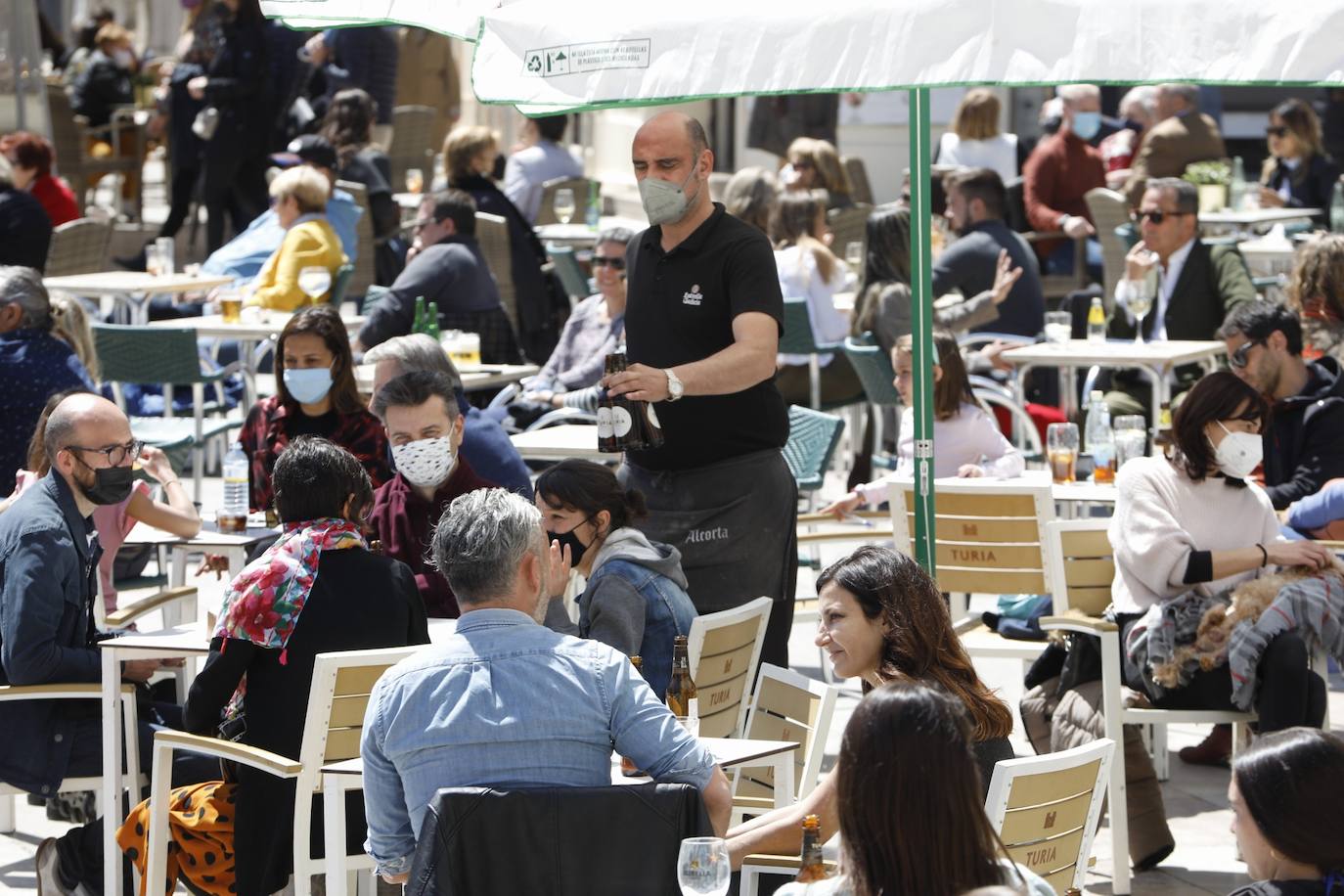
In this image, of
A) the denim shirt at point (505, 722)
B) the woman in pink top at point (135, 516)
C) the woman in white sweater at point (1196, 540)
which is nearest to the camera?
the denim shirt at point (505, 722)

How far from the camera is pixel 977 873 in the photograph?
2818 millimetres

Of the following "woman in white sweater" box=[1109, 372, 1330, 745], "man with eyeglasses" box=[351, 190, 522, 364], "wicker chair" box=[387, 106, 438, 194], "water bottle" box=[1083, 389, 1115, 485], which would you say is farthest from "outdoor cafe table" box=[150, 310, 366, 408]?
"wicker chair" box=[387, 106, 438, 194]

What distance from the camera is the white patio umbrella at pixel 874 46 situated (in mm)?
4023

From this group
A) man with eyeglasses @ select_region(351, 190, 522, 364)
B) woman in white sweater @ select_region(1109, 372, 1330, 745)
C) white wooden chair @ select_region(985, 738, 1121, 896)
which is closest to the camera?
white wooden chair @ select_region(985, 738, 1121, 896)

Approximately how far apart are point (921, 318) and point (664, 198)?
0.81 m

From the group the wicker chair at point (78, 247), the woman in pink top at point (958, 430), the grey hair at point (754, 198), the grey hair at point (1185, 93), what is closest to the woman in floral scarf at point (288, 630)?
the woman in pink top at point (958, 430)

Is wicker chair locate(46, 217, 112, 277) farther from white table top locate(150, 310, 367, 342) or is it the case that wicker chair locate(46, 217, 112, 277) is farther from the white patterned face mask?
the white patterned face mask

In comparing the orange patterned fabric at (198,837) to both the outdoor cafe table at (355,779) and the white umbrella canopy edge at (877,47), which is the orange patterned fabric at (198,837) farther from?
the white umbrella canopy edge at (877,47)

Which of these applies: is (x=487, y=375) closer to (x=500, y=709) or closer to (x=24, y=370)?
(x=24, y=370)

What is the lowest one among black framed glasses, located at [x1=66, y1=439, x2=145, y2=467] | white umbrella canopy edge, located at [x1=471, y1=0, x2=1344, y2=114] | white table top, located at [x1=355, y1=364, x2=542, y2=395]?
white table top, located at [x1=355, y1=364, x2=542, y2=395]

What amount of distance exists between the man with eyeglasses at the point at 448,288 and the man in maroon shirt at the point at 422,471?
3754mm

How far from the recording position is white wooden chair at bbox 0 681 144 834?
5098 mm

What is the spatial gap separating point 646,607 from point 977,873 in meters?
2.14

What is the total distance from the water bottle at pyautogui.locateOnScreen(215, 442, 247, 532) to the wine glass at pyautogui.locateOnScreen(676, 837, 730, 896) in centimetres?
355
